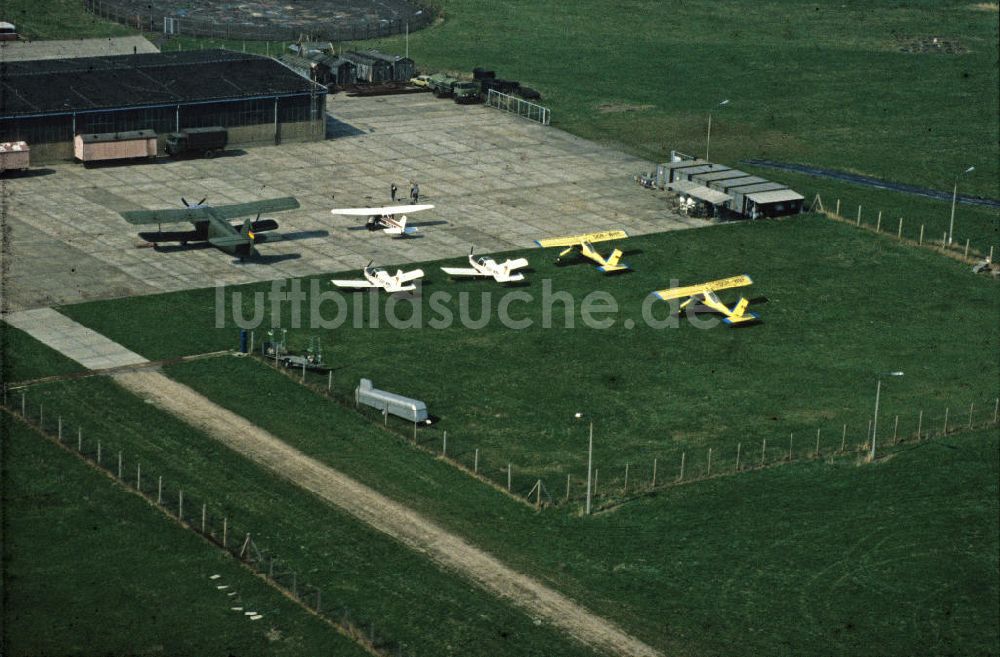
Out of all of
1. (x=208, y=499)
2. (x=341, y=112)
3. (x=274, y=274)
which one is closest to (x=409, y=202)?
(x=274, y=274)

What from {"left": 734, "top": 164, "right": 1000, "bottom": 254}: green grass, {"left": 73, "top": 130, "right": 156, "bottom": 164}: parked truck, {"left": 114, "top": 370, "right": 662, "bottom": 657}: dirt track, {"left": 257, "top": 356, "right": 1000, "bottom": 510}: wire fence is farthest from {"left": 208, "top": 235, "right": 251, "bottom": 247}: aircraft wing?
{"left": 734, "top": 164, "right": 1000, "bottom": 254}: green grass

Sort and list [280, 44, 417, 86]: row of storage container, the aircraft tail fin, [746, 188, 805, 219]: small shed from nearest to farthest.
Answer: the aircraft tail fin → [746, 188, 805, 219]: small shed → [280, 44, 417, 86]: row of storage container

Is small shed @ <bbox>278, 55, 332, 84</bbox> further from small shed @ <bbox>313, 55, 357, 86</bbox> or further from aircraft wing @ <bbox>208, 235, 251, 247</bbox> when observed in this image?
aircraft wing @ <bbox>208, 235, 251, 247</bbox>

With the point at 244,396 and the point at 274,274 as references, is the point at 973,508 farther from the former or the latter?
the point at 274,274

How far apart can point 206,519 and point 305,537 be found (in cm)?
597

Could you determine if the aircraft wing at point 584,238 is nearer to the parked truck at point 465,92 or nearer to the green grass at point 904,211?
the green grass at point 904,211

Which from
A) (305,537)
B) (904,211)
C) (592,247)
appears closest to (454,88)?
(592,247)

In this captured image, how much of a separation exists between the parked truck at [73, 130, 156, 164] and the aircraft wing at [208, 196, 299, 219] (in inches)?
831

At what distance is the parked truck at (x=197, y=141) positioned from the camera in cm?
16288

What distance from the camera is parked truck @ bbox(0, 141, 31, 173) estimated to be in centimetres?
15412

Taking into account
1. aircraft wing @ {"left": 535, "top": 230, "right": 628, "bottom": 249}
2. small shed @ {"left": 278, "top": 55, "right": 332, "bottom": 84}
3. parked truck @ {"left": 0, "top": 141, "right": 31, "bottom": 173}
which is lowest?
aircraft wing @ {"left": 535, "top": 230, "right": 628, "bottom": 249}

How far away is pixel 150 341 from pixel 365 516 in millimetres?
30242

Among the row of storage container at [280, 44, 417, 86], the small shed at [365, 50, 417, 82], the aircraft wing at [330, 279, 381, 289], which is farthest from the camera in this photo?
the small shed at [365, 50, 417, 82]

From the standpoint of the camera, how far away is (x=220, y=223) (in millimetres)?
139000
